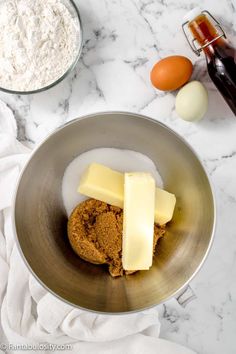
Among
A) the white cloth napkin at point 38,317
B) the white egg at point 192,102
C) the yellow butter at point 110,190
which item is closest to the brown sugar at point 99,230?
the yellow butter at point 110,190

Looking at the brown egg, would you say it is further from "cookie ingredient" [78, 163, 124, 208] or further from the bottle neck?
"cookie ingredient" [78, 163, 124, 208]

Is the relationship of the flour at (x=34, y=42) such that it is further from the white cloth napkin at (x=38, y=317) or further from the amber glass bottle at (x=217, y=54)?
the amber glass bottle at (x=217, y=54)

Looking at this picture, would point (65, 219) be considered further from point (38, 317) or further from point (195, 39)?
point (195, 39)

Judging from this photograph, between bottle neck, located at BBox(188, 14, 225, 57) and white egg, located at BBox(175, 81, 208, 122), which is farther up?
bottle neck, located at BBox(188, 14, 225, 57)

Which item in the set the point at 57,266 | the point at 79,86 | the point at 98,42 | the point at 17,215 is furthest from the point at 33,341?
the point at 98,42

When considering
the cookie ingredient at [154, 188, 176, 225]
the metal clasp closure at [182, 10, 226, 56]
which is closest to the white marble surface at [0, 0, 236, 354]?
the metal clasp closure at [182, 10, 226, 56]
